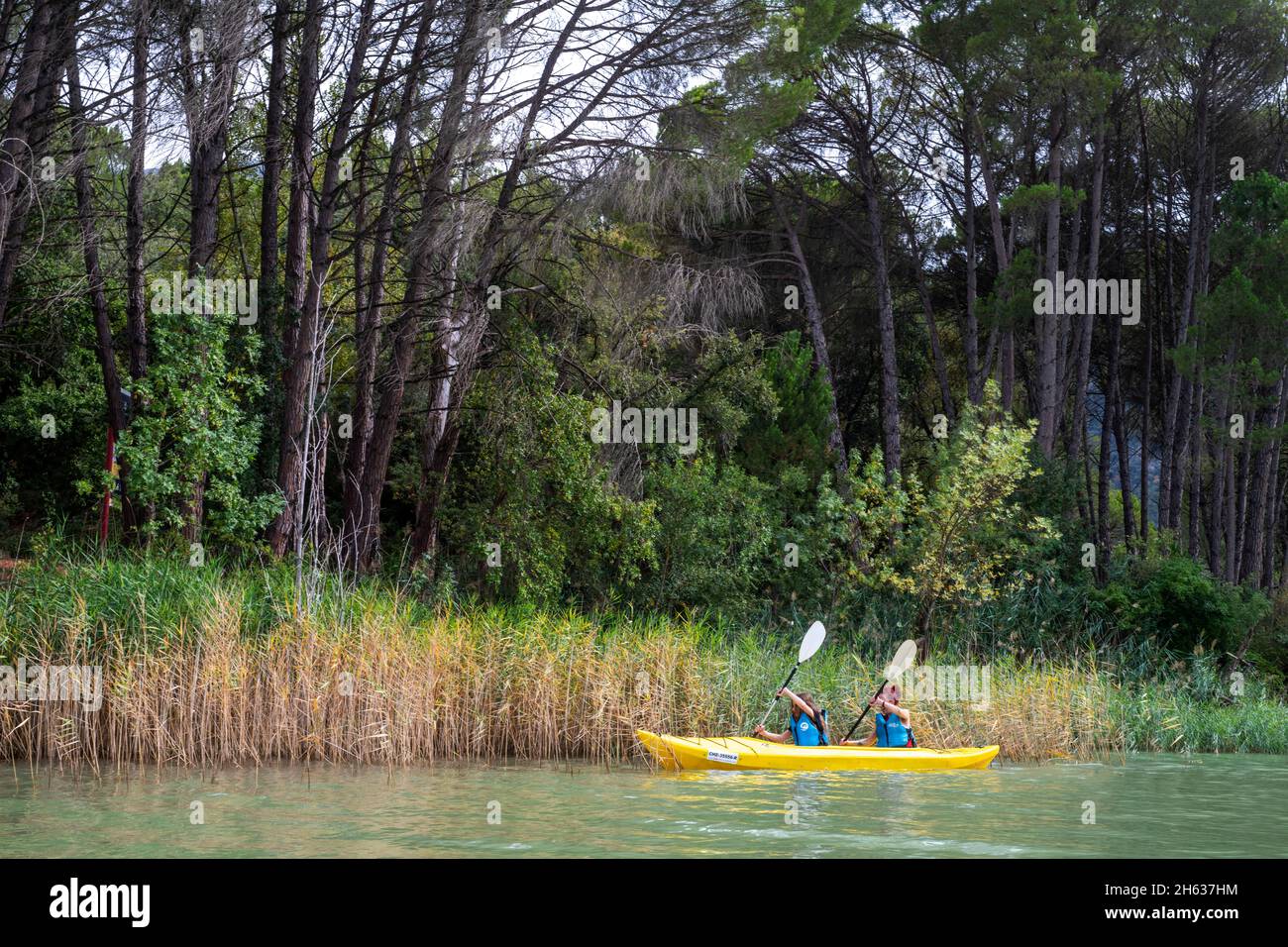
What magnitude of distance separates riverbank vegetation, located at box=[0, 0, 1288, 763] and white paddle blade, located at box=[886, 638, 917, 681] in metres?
0.71

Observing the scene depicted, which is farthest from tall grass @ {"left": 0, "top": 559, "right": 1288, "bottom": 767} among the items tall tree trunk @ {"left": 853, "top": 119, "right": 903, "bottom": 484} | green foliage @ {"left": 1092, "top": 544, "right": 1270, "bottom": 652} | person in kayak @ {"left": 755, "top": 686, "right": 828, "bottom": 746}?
tall tree trunk @ {"left": 853, "top": 119, "right": 903, "bottom": 484}

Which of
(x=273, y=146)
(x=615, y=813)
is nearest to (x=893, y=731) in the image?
(x=615, y=813)

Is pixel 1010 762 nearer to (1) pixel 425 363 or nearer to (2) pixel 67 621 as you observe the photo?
(2) pixel 67 621

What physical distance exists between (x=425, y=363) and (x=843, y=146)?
31.9 ft

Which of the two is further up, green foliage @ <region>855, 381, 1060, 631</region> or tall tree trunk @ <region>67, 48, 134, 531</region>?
tall tree trunk @ <region>67, 48, 134, 531</region>

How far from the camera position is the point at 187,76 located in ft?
45.6

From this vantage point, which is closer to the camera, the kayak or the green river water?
the green river water

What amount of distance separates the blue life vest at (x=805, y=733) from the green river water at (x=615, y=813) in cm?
28

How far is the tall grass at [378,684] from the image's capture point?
9930 millimetres

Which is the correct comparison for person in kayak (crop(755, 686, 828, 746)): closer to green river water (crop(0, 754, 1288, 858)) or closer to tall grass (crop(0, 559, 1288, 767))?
green river water (crop(0, 754, 1288, 858))

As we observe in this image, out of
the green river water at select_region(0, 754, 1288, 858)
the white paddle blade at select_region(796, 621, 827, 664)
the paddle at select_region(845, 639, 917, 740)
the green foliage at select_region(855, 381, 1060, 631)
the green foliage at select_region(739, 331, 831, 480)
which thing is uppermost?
A: the green foliage at select_region(739, 331, 831, 480)

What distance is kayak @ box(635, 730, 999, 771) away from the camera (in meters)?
Answer: 10.6

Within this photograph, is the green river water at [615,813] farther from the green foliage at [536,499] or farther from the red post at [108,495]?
the green foliage at [536,499]

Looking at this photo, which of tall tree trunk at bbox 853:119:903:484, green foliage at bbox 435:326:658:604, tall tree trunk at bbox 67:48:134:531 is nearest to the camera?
tall tree trunk at bbox 67:48:134:531
